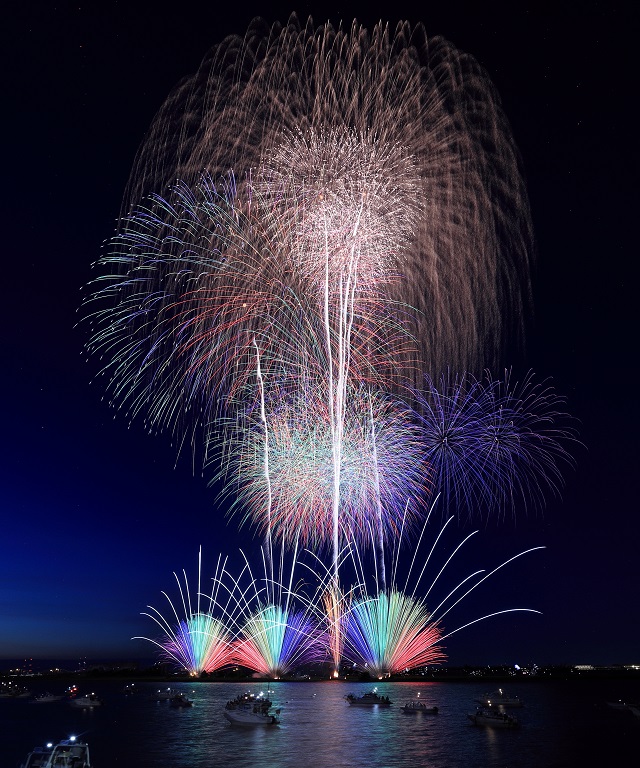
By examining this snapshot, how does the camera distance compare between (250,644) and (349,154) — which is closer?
(349,154)

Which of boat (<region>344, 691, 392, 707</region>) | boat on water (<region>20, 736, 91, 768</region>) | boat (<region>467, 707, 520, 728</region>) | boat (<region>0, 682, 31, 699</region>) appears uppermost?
boat (<region>0, 682, 31, 699</region>)

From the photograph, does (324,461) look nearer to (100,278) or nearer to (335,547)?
(335,547)

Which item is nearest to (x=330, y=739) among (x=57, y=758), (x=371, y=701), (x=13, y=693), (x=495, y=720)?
(x=495, y=720)

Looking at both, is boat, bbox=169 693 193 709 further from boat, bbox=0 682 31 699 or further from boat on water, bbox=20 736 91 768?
boat on water, bbox=20 736 91 768

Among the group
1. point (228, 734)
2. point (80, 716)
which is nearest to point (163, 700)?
point (80, 716)

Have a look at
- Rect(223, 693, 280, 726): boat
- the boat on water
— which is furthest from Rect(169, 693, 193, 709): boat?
the boat on water

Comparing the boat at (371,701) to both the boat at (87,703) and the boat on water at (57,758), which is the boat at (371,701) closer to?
the boat at (87,703)

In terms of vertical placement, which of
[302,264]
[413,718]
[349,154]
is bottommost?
[413,718]

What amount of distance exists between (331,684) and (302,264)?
153261mm

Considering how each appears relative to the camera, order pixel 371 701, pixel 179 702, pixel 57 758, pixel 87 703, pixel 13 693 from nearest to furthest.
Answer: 1. pixel 57 758
2. pixel 371 701
3. pixel 87 703
4. pixel 179 702
5. pixel 13 693

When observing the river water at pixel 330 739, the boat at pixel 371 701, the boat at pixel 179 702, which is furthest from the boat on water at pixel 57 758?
the boat at pixel 179 702

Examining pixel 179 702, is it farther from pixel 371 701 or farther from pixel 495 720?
pixel 495 720

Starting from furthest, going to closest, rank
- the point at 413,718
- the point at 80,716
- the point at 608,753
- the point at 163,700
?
the point at 163,700
the point at 80,716
the point at 413,718
the point at 608,753

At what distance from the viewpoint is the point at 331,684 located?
17125cm
